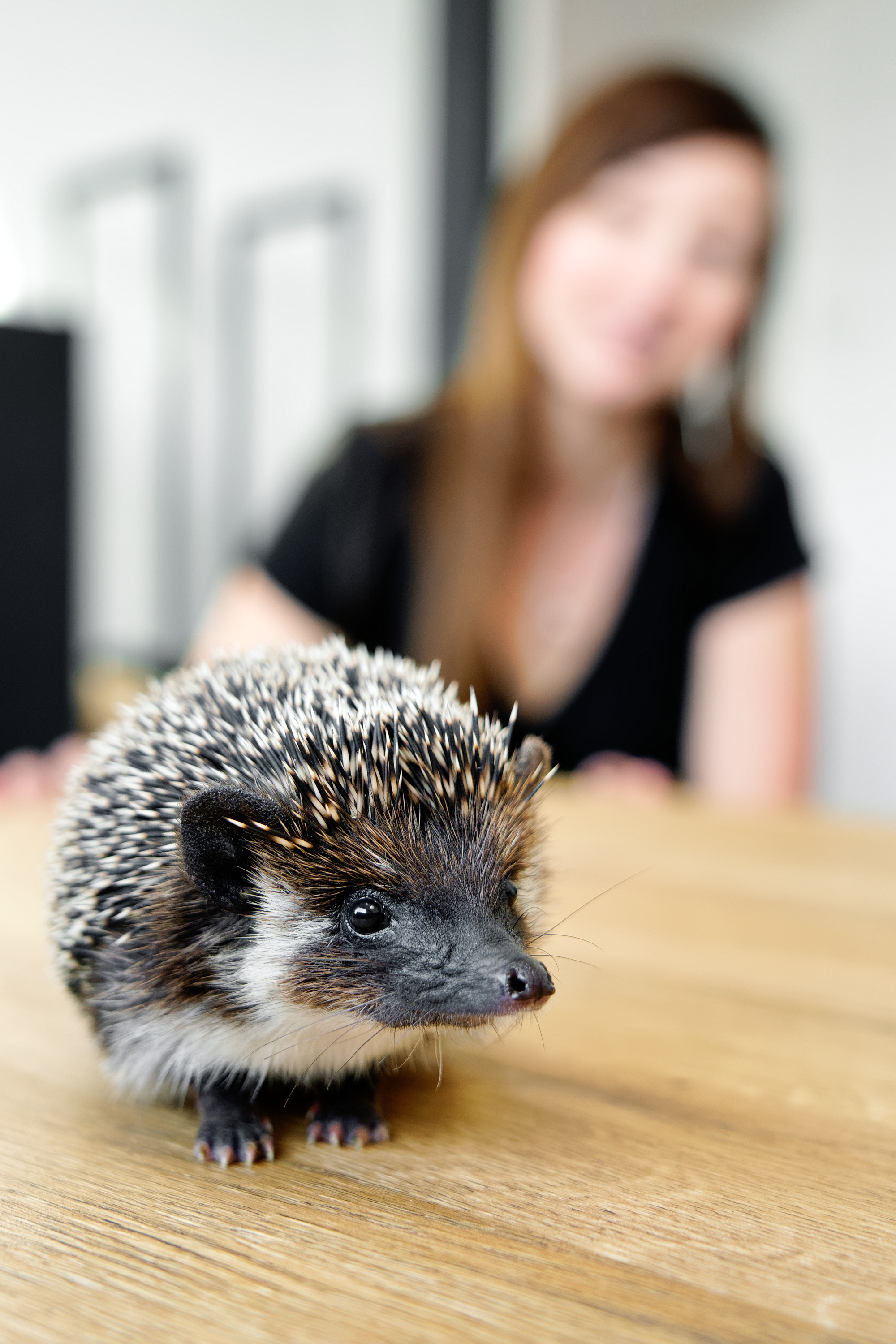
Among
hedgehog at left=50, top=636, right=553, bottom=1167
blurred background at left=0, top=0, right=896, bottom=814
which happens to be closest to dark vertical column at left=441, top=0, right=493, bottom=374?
blurred background at left=0, top=0, right=896, bottom=814

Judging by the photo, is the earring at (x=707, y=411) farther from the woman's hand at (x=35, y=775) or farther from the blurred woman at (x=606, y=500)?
→ the woman's hand at (x=35, y=775)

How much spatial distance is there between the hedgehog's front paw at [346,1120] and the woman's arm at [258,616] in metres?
2.15

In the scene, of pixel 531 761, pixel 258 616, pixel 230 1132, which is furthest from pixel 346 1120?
pixel 258 616

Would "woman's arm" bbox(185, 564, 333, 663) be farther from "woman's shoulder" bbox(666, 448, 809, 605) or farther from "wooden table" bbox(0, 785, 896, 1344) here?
"wooden table" bbox(0, 785, 896, 1344)

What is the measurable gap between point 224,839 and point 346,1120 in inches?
9.0

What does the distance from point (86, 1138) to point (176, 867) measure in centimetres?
20

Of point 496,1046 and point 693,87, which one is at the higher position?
point 693,87

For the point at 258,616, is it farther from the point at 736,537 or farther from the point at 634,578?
the point at 736,537

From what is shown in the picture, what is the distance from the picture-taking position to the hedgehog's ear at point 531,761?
0.93 m

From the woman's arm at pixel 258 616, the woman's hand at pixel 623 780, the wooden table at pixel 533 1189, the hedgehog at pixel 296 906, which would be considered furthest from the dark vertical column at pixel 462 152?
the hedgehog at pixel 296 906

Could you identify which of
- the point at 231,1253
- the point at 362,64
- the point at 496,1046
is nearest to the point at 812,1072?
the point at 496,1046

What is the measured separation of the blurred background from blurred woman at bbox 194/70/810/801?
1835 mm

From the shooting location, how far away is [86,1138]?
80 centimetres

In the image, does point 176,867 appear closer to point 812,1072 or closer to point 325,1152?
point 325,1152
